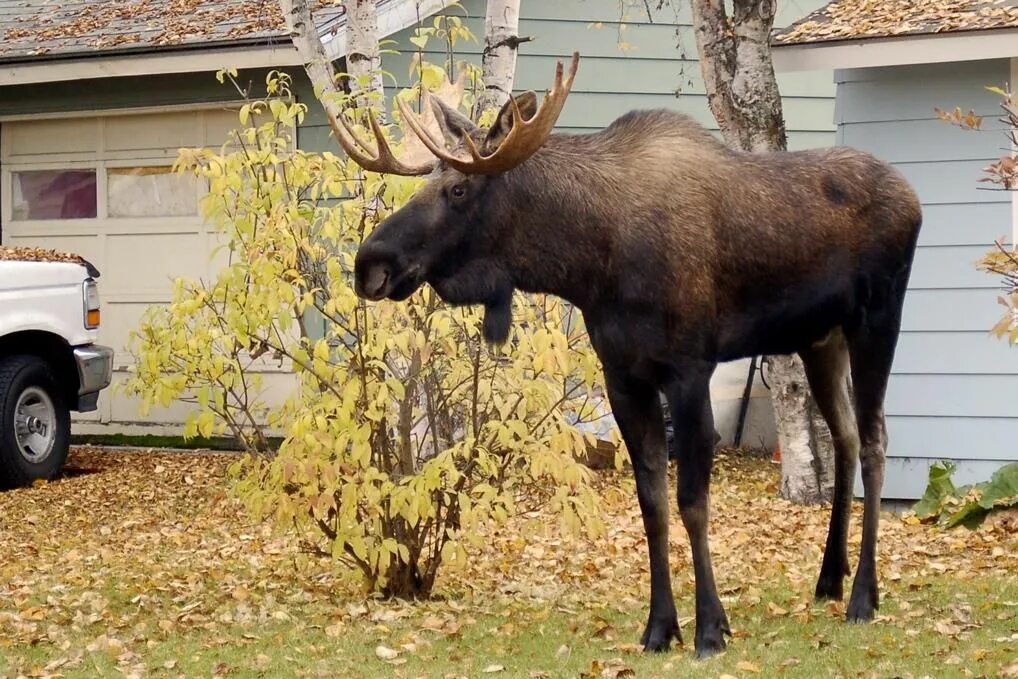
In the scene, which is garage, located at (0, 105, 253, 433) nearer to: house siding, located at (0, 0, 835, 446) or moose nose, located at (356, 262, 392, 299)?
house siding, located at (0, 0, 835, 446)

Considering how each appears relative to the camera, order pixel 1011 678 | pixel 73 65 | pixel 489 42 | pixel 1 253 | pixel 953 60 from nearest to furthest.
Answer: pixel 1011 678
pixel 489 42
pixel 953 60
pixel 1 253
pixel 73 65

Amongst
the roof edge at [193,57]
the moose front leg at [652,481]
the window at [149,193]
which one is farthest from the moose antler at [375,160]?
the window at [149,193]

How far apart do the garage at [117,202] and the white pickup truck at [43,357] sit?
3.94 ft

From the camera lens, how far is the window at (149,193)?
1448 cm

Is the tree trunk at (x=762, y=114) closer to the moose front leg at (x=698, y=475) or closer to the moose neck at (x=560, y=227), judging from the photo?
the moose neck at (x=560, y=227)

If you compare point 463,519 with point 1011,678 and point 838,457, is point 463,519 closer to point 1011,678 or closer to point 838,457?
point 838,457

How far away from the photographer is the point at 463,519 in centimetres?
717

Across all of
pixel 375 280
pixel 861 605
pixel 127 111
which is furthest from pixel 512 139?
pixel 127 111

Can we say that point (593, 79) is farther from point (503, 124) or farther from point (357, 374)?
point (503, 124)

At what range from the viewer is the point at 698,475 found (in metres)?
6.12

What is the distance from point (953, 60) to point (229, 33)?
5.87 m

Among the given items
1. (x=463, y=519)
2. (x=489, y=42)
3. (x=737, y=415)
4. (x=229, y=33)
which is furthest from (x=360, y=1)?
(x=737, y=415)

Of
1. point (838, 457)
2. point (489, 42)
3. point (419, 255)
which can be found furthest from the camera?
point (489, 42)

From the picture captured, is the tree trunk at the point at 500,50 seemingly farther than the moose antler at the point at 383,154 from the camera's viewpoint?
Yes
